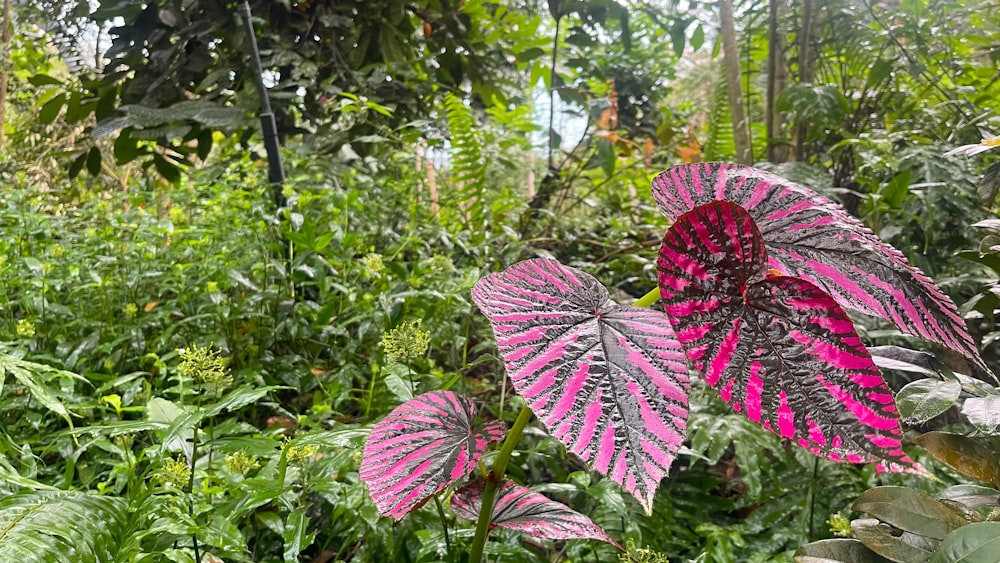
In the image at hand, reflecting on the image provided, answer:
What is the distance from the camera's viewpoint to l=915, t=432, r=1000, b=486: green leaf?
17.8 inches

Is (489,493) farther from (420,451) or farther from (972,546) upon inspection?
(972,546)

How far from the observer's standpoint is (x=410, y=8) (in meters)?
1.91

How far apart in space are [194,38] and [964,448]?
191cm

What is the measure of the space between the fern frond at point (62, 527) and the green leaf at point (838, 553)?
55cm

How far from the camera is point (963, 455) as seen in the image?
46 centimetres

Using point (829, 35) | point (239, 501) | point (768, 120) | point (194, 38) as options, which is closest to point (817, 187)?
point (768, 120)

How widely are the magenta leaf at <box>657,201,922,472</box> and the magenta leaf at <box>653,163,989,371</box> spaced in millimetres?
44

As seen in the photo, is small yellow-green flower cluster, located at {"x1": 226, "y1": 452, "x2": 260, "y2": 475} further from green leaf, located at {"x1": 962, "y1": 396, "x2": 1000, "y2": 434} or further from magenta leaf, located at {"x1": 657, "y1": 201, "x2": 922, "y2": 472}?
green leaf, located at {"x1": 962, "y1": 396, "x2": 1000, "y2": 434}

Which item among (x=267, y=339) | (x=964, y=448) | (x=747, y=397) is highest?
(x=747, y=397)

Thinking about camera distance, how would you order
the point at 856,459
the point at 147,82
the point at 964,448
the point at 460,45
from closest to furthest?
the point at 856,459 → the point at 964,448 → the point at 147,82 → the point at 460,45

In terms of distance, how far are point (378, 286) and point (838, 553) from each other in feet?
3.12

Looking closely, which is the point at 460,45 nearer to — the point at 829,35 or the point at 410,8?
the point at 410,8

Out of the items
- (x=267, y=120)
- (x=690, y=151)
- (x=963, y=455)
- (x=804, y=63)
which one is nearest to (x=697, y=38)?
(x=804, y=63)

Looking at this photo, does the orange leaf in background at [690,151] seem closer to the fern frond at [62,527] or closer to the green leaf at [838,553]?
the green leaf at [838,553]
